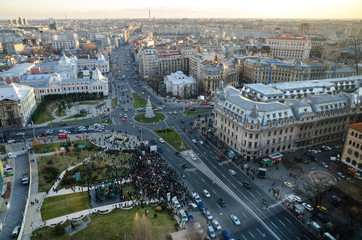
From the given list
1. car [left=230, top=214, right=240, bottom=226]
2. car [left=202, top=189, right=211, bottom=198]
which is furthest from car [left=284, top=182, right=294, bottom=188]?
car [left=202, top=189, right=211, bottom=198]

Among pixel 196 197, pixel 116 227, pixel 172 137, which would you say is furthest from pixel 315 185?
pixel 172 137

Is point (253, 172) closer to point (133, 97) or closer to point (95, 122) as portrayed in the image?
point (95, 122)

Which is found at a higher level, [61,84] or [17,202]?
[61,84]

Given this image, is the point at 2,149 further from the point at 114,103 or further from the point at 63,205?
the point at 114,103

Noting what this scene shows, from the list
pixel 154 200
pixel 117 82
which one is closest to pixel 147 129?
pixel 154 200

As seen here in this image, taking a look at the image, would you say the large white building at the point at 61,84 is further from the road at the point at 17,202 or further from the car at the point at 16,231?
the car at the point at 16,231

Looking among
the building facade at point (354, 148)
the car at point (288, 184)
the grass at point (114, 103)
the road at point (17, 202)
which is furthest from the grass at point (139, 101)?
the building facade at point (354, 148)
